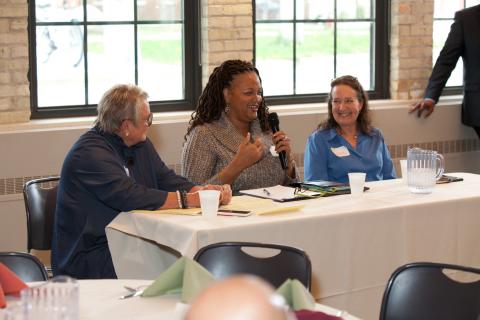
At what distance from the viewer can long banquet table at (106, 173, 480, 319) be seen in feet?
12.1

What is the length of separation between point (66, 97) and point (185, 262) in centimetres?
358

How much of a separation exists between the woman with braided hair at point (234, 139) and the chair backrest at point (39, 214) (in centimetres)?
71

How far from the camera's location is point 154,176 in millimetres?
4277

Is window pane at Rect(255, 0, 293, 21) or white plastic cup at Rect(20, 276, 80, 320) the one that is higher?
window pane at Rect(255, 0, 293, 21)

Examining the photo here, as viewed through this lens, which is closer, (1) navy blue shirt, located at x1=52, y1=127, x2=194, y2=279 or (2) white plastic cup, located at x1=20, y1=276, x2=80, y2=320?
(2) white plastic cup, located at x1=20, y1=276, x2=80, y2=320

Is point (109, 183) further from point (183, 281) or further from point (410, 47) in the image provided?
point (410, 47)

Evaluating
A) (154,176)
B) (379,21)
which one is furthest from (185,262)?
(379,21)

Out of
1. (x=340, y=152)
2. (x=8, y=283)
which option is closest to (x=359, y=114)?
(x=340, y=152)

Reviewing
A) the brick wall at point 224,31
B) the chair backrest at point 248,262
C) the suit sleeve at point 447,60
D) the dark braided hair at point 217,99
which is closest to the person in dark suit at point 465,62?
the suit sleeve at point 447,60

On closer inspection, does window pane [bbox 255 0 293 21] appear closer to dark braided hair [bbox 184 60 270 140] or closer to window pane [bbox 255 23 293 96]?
window pane [bbox 255 23 293 96]

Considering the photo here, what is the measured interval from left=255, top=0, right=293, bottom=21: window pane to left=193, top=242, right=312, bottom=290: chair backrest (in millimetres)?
3666

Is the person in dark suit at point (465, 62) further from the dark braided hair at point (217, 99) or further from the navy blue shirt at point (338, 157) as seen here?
the dark braided hair at point (217, 99)

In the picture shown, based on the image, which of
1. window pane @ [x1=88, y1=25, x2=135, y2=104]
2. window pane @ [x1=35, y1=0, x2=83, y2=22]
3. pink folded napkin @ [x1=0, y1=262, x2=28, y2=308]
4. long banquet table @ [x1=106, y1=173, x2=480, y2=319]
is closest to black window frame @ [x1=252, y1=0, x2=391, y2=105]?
window pane @ [x1=88, y1=25, x2=135, y2=104]

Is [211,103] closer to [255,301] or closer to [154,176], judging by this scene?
[154,176]
